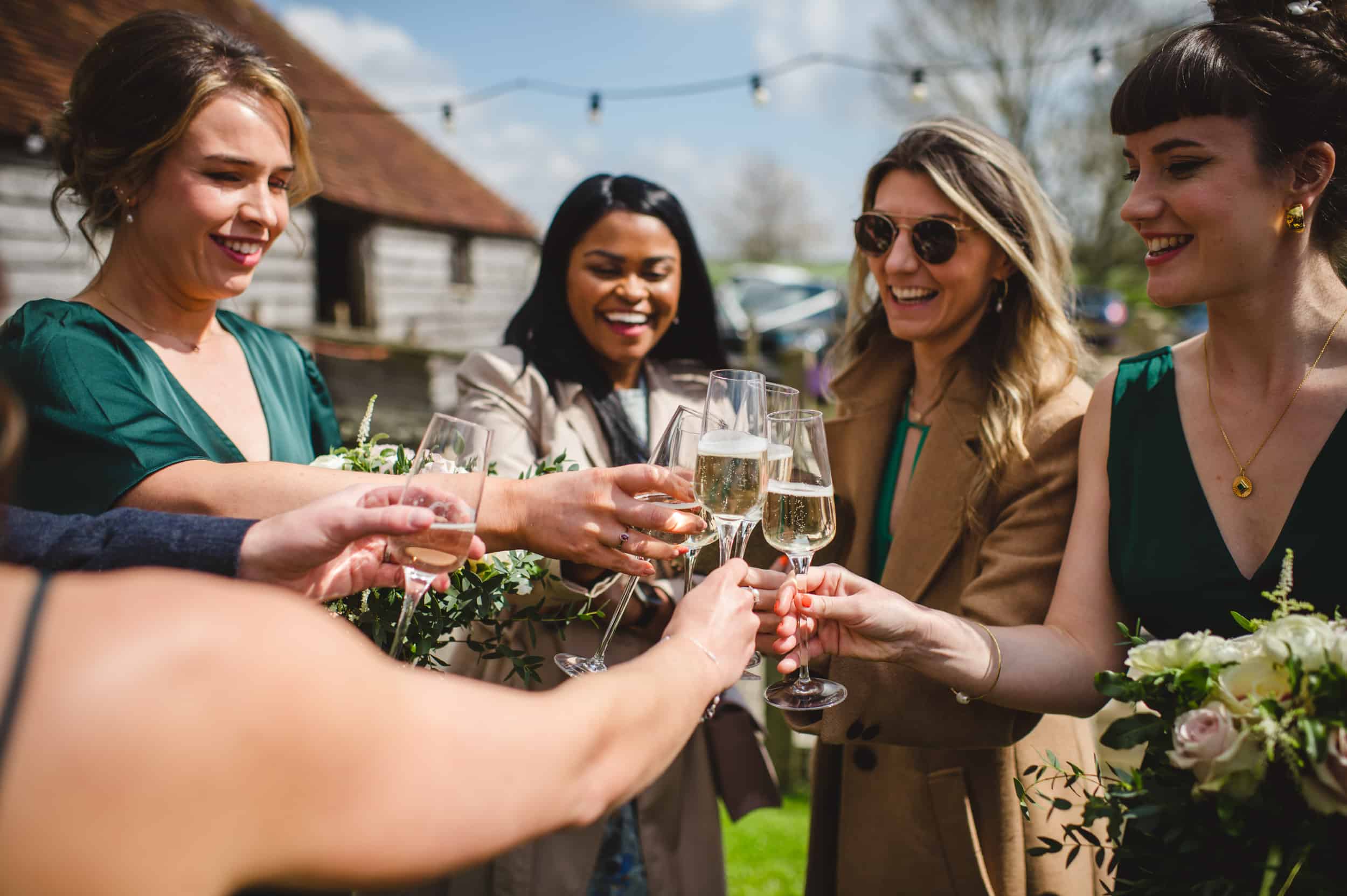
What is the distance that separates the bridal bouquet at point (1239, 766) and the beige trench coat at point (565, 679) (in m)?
1.47

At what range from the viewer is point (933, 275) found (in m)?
2.91

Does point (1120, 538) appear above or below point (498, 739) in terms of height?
above

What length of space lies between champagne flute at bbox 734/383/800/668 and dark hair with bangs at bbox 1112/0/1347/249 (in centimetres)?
117

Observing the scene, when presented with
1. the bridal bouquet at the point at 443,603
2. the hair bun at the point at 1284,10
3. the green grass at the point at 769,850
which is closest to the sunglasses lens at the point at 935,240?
the hair bun at the point at 1284,10

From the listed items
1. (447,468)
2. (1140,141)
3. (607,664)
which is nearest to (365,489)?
(447,468)

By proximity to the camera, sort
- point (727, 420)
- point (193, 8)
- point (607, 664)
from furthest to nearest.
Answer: point (193, 8), point (607, 664), point (727, 420)

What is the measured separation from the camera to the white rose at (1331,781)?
138cm

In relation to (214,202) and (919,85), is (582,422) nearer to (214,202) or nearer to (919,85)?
(214,202)

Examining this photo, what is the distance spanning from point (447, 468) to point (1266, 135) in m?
2.12

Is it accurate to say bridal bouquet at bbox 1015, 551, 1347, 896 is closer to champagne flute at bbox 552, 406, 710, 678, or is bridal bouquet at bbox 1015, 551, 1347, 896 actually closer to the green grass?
champagne flute at bbox 552, 406, 710, 678

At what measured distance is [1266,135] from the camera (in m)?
2.08

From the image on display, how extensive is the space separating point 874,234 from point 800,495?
53.0 inches

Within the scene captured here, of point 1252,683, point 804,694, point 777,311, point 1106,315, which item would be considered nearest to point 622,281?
point 804,694

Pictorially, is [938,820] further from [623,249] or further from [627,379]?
[623,249]
